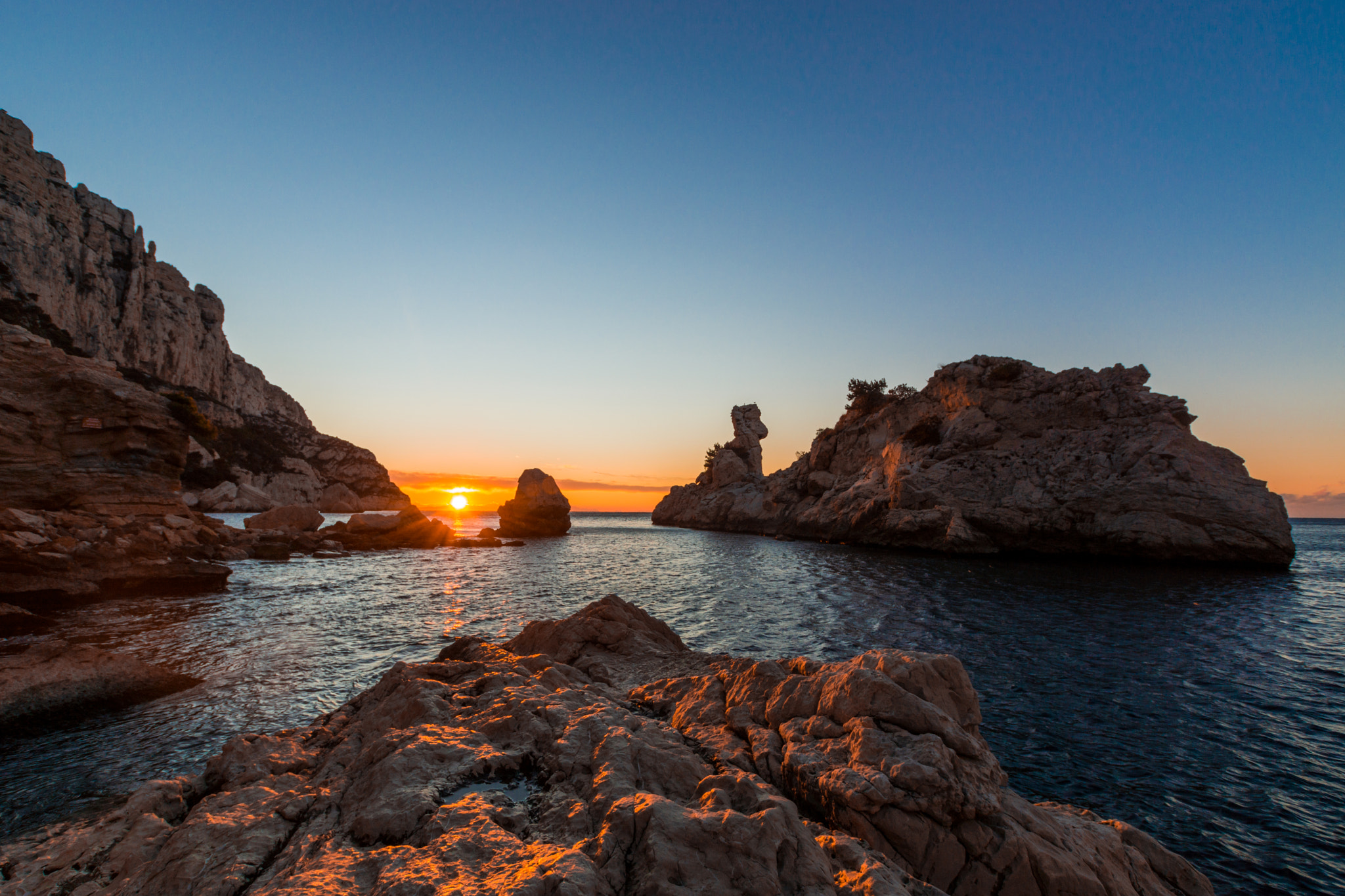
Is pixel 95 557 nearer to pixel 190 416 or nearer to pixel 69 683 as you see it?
pixel 190 416

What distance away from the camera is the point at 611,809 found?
17.7 feet

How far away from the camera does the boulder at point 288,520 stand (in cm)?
5519

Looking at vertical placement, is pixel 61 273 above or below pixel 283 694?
above

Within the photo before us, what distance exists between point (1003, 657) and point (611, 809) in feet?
57.3

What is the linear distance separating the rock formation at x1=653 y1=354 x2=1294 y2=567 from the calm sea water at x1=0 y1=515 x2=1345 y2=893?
4285 millimetres

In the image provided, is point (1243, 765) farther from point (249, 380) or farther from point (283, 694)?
point (249, 380)

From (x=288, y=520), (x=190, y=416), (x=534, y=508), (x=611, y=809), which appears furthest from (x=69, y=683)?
(x=534, y=508)

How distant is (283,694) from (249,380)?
532ft

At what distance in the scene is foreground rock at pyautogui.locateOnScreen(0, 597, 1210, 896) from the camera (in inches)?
183

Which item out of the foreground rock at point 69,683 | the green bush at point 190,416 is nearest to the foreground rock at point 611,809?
the foreground rock at point 69,683

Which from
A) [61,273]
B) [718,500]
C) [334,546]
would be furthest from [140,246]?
[718,500]

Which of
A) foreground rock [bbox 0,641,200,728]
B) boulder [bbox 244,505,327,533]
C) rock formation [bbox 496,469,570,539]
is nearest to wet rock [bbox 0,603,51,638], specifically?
foreground rock [bbox 0,641,200,728]

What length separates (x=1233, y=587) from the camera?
1164 inches

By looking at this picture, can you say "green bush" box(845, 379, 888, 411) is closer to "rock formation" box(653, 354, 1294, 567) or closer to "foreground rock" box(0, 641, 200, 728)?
"rock formation" box(653, 354, 1294, 567)
